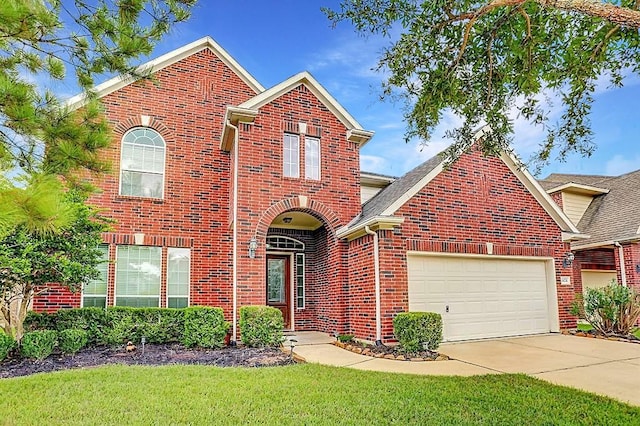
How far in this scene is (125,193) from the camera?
12.2 meters

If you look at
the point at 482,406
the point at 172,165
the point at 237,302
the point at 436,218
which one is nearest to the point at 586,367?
the point at 482,406

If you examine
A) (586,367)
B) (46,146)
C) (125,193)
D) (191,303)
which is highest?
(125,193)

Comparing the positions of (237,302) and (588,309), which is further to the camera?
(588,309)

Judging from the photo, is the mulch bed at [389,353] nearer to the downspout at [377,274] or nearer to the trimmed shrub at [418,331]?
the trimmed shrub at [418,331]

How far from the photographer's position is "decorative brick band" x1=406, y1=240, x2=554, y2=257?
10.9 metres

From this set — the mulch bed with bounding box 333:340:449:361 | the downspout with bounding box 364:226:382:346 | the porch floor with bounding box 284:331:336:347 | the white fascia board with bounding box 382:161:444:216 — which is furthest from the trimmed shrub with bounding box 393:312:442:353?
the white fascia board with bounding box 382:161:444:216

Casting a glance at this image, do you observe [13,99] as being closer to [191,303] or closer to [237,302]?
[237,302]

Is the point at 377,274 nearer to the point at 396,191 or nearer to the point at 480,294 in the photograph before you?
the point at 396,191

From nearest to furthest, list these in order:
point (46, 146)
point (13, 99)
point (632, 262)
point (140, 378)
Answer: point (13, 99) < point (46, 146) < point (140, 378) < point (632, 262)

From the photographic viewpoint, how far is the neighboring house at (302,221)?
10.9 m

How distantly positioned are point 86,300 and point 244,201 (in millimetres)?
4755

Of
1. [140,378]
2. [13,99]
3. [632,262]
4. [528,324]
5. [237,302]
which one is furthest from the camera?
[632,262]

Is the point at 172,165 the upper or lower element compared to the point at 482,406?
upper

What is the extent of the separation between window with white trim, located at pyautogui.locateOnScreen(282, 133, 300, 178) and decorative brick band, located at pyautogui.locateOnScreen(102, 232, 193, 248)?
3.44 metres
